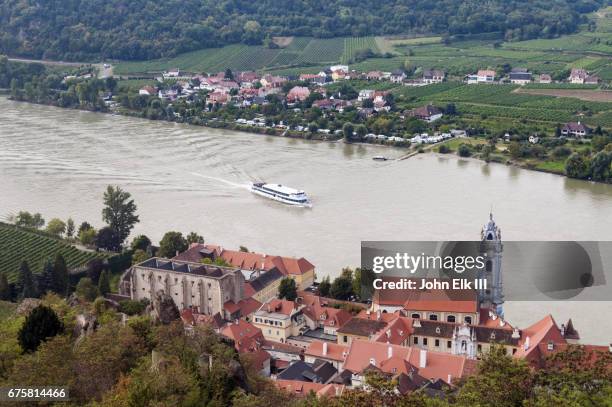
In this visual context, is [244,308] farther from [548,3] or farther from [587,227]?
[548,3]

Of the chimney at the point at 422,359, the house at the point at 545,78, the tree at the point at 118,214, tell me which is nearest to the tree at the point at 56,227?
the tree at the point at 118,214

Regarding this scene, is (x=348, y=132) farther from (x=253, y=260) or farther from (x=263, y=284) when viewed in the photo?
(x=263, y=284)

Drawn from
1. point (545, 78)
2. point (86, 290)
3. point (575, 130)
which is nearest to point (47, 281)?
point (86, 290)

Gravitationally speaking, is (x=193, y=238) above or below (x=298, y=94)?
below

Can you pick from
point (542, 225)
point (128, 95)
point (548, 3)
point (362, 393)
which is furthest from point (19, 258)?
point (548, 3)

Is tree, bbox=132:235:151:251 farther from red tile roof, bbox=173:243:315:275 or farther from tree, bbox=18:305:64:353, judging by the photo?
tree, bbox=18:305:64:353

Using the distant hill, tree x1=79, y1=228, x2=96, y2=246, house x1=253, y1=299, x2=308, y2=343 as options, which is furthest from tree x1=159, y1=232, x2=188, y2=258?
the distant hill
